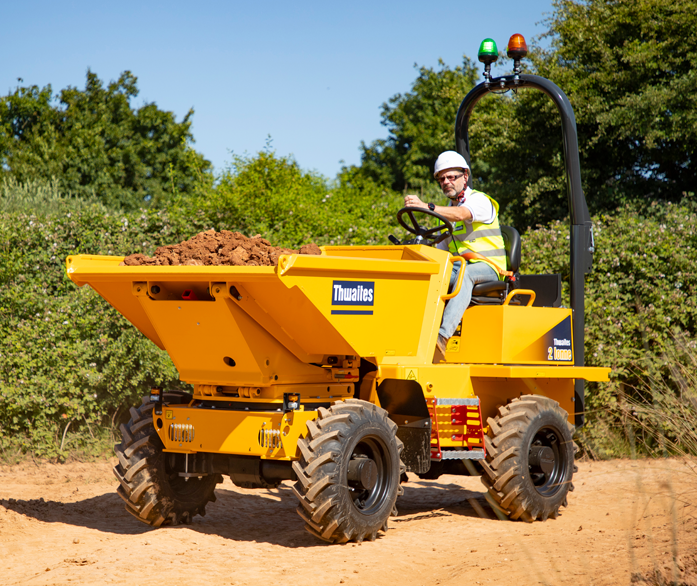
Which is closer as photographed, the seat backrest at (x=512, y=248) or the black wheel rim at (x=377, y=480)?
the black wheel rim at (x=377, y=480)

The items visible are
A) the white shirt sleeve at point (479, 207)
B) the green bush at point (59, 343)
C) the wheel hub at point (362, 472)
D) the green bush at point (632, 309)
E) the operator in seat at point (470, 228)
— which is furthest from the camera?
the green bush at point (632, 309)

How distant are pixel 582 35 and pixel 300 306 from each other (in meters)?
13.0

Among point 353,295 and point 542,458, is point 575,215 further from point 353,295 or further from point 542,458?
point 353,295

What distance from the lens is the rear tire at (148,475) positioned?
5395mm

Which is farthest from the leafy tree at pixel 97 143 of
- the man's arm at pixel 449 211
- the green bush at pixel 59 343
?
the man's arm at pixel 449 211

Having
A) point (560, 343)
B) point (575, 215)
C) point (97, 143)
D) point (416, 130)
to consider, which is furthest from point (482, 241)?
point (416, 130)

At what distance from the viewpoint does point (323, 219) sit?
11250 millimetres

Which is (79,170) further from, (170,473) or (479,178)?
(170,473)

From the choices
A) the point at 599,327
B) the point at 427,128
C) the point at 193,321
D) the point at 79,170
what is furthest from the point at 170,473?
the point at 427,128

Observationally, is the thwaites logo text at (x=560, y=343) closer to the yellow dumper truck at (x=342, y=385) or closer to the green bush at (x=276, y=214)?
the yellow dumper truck at (x=342, y=385)

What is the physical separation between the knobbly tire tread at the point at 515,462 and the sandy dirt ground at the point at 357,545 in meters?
0.16

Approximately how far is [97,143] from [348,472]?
25076 mm

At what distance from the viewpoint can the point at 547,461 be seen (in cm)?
620

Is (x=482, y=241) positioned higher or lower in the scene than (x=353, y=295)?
higher
